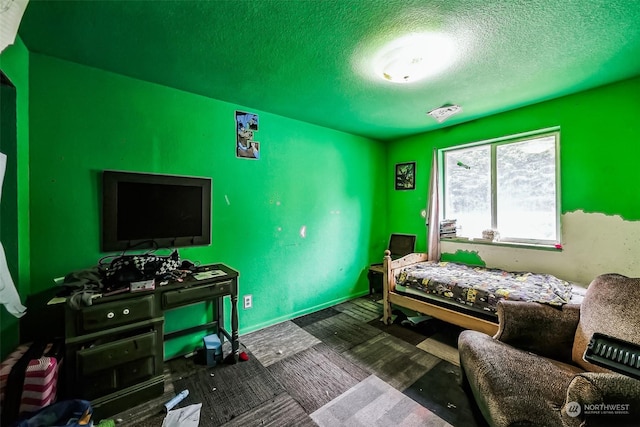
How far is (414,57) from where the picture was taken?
1702mm

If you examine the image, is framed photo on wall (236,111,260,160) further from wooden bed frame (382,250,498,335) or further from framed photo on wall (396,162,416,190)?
framed photo on wall (396,162,416,190)

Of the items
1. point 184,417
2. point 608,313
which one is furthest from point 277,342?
point 608,313

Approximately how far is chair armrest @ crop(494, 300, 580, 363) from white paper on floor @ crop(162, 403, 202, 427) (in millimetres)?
1980

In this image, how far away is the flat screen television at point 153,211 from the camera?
1.90 m

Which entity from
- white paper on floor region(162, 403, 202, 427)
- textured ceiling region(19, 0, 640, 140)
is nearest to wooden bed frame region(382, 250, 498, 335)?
textured ceiling region(19, 0, 640, 140)

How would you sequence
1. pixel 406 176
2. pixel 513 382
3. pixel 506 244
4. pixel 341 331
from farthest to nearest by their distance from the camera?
pixel 406 176, pixel 506 244, pixel 341 331, pixel 513 382

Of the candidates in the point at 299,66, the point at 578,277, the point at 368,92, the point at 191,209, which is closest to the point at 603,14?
the point at 368,92

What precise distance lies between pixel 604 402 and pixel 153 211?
2.74 meters

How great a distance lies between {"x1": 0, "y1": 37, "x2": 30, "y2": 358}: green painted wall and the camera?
1.42m

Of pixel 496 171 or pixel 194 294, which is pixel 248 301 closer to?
pixel 194 294

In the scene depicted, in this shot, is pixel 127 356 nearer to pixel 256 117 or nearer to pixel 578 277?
pixel 256 117

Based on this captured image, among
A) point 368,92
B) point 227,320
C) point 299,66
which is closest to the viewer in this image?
point 299,66

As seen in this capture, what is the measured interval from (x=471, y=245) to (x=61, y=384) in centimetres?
382

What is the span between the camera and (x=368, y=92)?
2.30 meters
